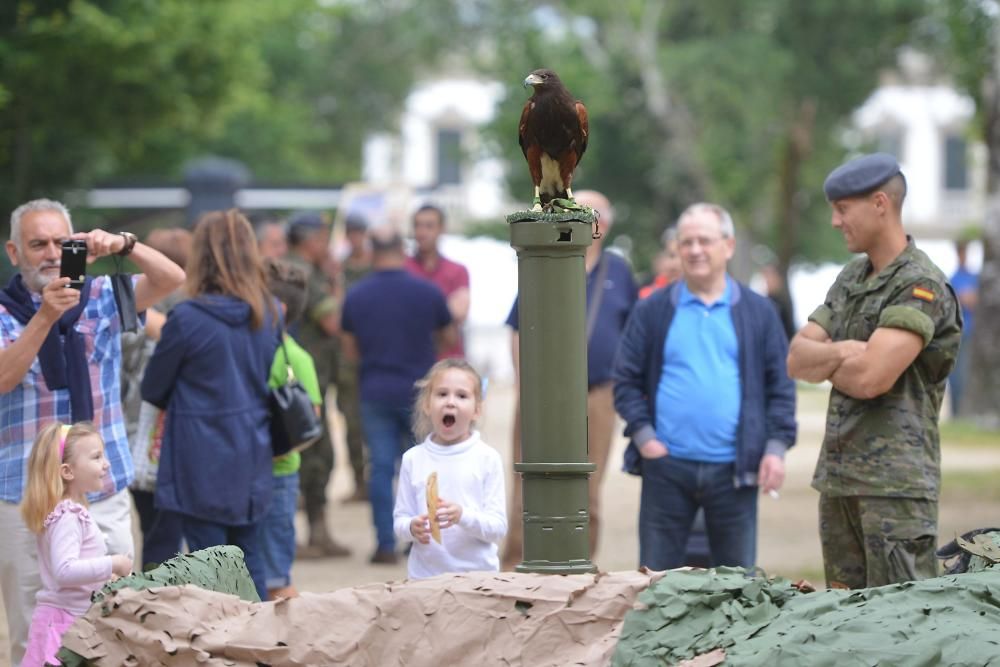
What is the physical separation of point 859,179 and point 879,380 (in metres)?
0.75

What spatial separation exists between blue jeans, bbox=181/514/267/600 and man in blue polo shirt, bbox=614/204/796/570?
1.60 meters

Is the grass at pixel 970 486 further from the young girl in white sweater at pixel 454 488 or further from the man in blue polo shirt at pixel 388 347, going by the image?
the young girl in white sweater at pixel 454 488

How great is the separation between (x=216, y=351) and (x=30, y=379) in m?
0.93

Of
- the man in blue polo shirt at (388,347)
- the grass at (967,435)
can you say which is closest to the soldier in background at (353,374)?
the man in blue polo shirt at (388,347)

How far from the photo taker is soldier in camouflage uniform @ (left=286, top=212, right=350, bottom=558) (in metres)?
11.2

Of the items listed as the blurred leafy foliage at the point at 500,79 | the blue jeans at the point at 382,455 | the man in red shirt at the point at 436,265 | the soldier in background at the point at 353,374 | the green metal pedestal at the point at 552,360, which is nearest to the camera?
the green metal pedestal at the point at 552,360

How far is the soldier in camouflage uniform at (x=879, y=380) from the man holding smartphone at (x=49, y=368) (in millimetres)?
2489

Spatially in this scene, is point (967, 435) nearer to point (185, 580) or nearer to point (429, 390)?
point (429, 390)

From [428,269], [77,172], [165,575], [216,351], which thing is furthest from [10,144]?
[165,575]

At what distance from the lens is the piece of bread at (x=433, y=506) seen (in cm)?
624

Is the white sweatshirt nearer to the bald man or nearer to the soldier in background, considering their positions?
the bald man

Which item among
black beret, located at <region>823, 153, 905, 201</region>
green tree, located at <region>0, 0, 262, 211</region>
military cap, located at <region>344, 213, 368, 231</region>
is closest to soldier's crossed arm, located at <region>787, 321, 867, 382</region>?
black beret, located at <region>823, 153, 905, 201</region>

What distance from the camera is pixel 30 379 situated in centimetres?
647

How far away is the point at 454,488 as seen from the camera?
6.42 m
